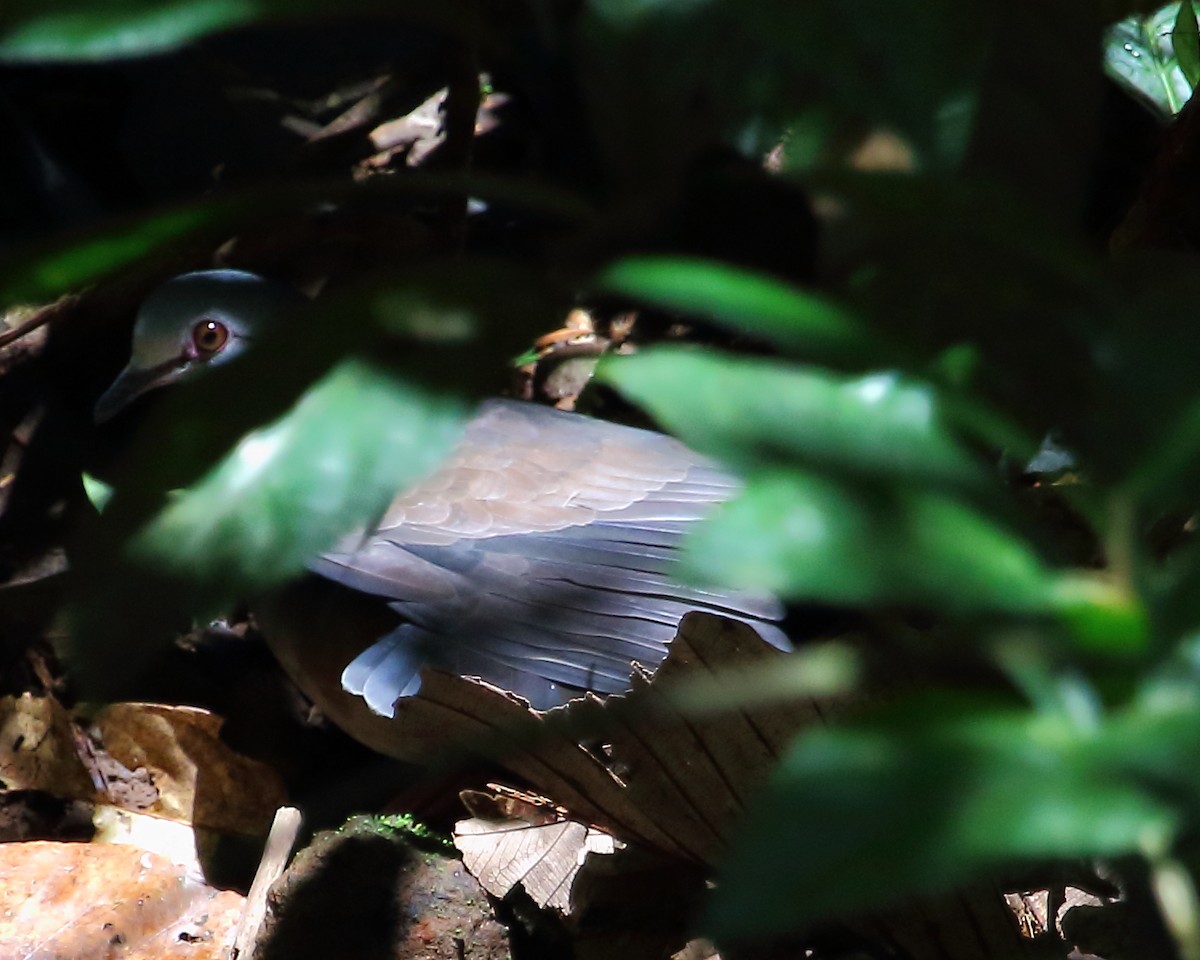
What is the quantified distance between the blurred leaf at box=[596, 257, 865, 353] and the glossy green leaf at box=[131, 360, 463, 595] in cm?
11

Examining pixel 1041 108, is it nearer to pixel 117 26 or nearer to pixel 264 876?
pixel 117 26

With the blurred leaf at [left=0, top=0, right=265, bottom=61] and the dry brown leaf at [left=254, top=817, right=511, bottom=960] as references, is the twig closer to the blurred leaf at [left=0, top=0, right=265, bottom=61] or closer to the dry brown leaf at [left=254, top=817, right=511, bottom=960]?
the dry brown leaf at [left=254, top=817, right=511, bottom=960]

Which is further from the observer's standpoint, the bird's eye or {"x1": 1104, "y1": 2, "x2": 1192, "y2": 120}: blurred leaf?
the bird's eye

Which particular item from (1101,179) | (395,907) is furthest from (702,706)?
(1101,179)

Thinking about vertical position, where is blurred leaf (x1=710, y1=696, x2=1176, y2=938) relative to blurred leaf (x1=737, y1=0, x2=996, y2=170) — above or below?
below

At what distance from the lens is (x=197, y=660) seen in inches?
111

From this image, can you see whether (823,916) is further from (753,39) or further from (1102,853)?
(753,39)

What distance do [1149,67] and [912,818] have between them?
2700 mm

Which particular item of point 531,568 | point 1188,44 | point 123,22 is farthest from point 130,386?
point 123,22

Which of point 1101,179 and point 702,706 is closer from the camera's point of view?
point 702,706

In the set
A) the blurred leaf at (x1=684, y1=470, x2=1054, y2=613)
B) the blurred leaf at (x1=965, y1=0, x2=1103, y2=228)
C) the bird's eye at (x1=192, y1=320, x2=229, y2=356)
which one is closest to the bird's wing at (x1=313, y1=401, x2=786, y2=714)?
the bird's eye at (x1=192, y1=320, x2=229, y2=356)

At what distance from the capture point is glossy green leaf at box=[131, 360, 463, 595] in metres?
0.59

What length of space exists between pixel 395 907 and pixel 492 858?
0.23 m

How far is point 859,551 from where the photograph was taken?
1.70 ft
